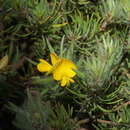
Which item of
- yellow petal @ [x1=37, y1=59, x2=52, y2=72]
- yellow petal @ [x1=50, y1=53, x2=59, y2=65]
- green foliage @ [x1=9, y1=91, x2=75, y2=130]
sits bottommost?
green foliage @ [x1=9, y1=91, x2=75, y2=130]

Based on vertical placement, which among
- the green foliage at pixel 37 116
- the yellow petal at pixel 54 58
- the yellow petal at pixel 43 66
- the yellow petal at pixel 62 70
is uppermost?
the yellow petal at pixel 54 58

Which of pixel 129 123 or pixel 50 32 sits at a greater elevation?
pixel 50 32

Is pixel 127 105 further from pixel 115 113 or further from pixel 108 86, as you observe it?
pixel 108 86

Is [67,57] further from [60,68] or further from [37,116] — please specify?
[37,116]

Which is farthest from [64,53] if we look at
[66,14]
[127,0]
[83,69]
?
[127,0]

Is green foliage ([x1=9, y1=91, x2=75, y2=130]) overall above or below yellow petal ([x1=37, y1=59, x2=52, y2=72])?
below

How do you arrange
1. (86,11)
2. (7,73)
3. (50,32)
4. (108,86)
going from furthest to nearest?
(86,11)
(50,32)
(108,86)
(7,73)

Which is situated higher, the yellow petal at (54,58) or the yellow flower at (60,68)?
the yellow petal at (54,58)

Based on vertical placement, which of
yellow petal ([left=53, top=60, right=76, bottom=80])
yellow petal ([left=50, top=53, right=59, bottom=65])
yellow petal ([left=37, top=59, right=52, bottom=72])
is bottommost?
yellow petal ([left=53, top=60, right=76, bottom=80])
